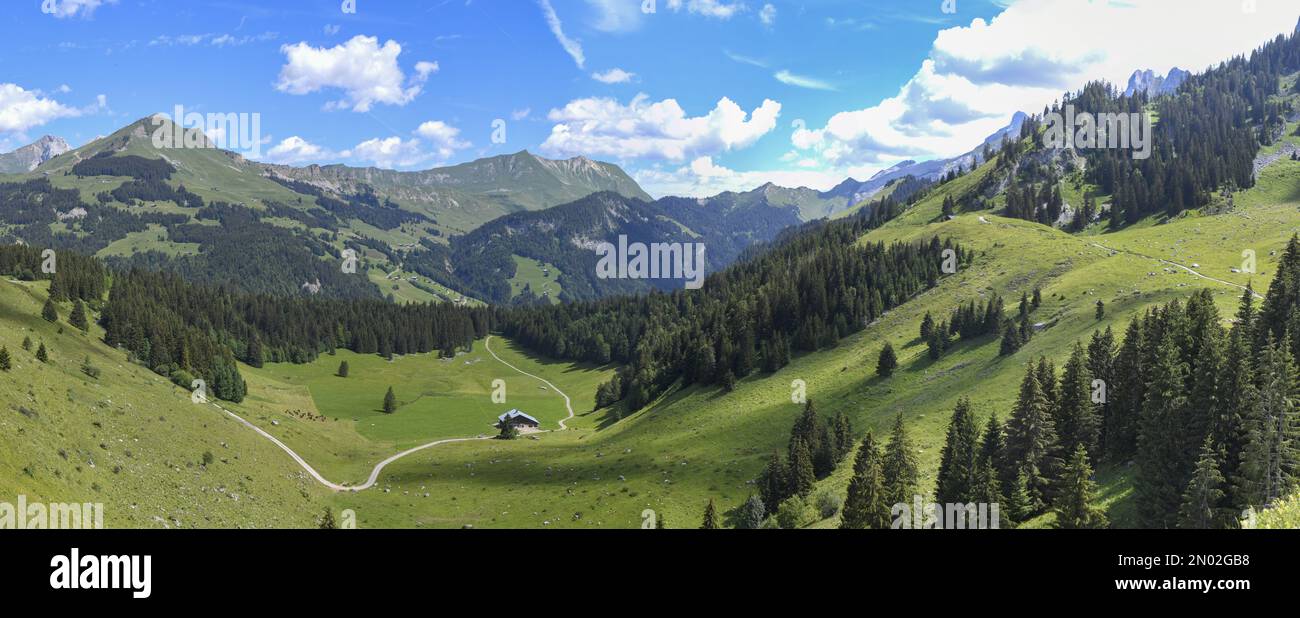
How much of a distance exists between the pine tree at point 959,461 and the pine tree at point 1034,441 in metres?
3.41

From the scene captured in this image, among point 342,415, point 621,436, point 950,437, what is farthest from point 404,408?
point 950,437

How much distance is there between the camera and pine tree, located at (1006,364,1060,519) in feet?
182

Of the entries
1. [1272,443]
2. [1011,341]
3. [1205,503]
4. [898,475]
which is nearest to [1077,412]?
[898,475]

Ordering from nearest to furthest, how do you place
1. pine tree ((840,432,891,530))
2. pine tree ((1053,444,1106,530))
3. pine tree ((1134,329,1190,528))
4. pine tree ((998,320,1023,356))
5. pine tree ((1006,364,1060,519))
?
pine tree ((1053,444,1106,530)), pine tree ((1134,329,1190,528)), pine tree ((840,432,891,530)), pine tree ((1006,364,1060,519)), pine tree ((998,320,1023,356))

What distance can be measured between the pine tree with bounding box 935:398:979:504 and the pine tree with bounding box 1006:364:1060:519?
3.41 m

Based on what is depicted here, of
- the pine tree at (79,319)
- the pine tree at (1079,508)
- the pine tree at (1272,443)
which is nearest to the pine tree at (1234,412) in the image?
the pine tree at (1272,443)

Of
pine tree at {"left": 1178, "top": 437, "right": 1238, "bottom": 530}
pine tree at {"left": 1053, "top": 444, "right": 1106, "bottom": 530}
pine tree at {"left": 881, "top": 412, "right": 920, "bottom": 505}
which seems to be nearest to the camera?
pine tree at {"left": 1178, "top": 437, "right": 1238, "bottom": 530}

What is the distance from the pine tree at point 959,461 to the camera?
53.6 meters

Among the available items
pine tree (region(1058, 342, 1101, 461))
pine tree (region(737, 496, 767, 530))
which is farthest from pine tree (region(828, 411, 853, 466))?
pine tree (region(1058, 342, 1101, 461))

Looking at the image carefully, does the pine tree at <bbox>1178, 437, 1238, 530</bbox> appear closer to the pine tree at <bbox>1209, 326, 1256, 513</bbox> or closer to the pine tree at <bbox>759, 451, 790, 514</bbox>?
the pine tree at <bbox>1209, 326, 1256, 513</bbox>

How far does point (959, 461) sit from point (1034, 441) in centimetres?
743

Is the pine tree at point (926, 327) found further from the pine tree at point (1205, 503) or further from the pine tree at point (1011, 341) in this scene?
the pine tree at point (1205, 503)
